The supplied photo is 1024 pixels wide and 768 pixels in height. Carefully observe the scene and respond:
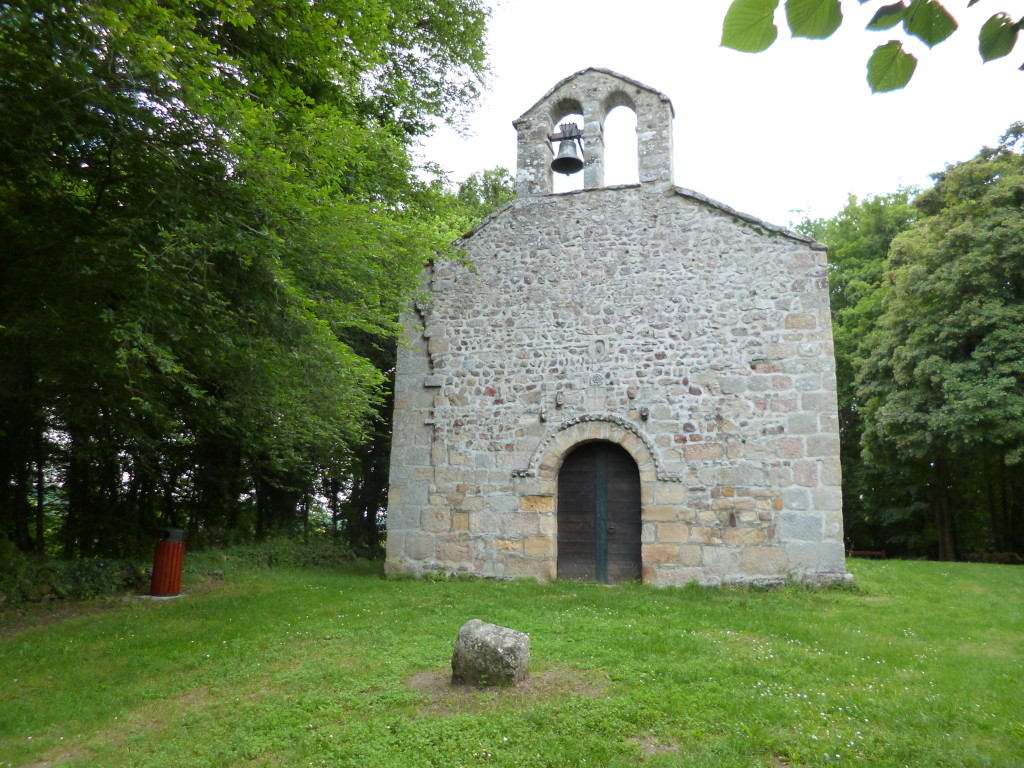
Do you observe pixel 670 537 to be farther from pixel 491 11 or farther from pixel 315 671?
pixel 491 11

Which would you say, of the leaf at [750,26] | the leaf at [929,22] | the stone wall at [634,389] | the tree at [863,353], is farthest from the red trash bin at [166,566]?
the tree at [863,353]

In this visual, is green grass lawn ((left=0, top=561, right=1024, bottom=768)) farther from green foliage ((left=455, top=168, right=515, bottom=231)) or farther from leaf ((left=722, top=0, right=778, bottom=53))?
green foliage ((left=455, top=168, right=515, bottom=231))

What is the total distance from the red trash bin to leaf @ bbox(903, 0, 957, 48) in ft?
31.9

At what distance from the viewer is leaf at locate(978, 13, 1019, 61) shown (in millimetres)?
1871

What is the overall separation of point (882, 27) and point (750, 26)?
461mm

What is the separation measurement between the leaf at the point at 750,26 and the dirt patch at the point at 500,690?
4258 mm

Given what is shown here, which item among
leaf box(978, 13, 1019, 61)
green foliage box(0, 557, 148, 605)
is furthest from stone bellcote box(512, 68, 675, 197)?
leaf box(978, 13, 1019, 61)

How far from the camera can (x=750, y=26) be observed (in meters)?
1.70

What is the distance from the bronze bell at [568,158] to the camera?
37.2 ft

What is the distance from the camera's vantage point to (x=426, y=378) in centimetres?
1121

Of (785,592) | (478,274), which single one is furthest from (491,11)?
(785,592)

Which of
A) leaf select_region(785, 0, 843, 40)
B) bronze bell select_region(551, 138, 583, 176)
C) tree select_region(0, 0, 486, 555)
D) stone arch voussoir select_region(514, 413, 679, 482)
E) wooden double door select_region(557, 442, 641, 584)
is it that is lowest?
wooden double door select_region(557, 442, 641, 584)

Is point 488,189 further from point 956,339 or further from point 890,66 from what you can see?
point 890,66

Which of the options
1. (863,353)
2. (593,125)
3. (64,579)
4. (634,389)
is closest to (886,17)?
(634,389)
